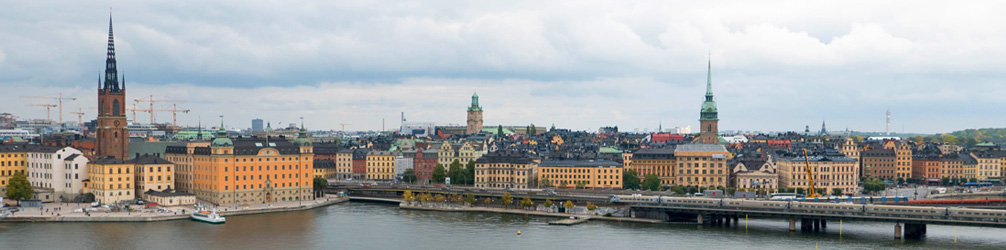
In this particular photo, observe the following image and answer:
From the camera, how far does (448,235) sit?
70.9 m

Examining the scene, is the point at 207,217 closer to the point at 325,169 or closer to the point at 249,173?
the point at 249,173

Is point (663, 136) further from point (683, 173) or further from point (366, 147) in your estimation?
point (683, 173)

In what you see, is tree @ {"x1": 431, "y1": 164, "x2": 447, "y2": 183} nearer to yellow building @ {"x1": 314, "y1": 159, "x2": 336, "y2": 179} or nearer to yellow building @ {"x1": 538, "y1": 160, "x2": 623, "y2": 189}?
yellow building @ {"x1": 538, "y1": 160, "x2": 623, "y2": 189}

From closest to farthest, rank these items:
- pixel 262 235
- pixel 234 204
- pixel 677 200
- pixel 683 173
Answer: pixel 262 235
pixel 677 200
pixel 234 204
pixel 683 173

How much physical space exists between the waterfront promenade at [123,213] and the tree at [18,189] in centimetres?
178

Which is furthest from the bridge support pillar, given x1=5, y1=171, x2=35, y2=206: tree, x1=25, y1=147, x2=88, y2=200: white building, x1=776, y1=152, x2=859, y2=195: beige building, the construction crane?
x1=5, y1=171, x2=35, y2=206: tree

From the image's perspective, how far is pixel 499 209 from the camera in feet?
292

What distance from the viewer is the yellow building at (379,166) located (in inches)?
5103

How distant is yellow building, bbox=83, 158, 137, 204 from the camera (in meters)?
86.6

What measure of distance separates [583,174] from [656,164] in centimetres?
1103

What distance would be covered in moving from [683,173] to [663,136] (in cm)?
7101

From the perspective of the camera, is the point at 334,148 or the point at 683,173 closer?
the point at 683,173

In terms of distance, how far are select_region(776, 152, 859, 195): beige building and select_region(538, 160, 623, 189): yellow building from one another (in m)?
16.4

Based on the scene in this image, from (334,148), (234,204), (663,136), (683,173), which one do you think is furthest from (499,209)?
(663,136)
